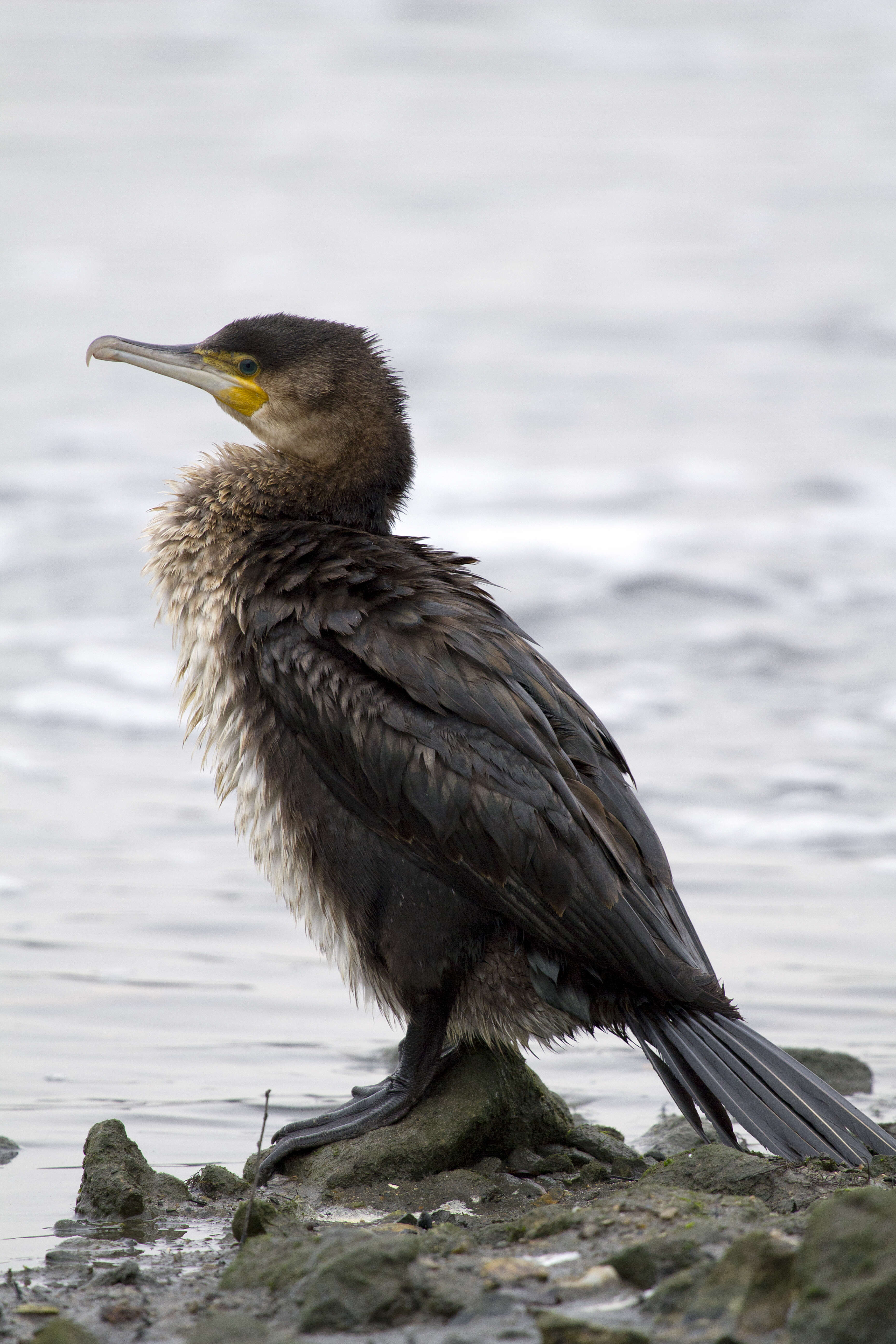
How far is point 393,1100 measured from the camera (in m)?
4.57

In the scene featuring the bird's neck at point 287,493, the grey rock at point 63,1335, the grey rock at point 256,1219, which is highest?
the bird's neck at point 287,493

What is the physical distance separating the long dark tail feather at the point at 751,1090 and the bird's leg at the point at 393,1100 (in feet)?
1.79

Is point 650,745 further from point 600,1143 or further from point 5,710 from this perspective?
point 600,1143

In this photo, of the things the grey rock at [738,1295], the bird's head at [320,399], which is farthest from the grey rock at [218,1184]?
the bird's head at [320,399]

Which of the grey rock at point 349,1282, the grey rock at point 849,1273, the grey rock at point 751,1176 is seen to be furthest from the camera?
the grey rock at point 751,1176

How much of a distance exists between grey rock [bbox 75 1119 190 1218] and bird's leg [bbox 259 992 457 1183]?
31 centimetres

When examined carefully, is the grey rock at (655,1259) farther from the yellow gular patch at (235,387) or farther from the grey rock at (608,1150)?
the yellow gular patch at (235,387)

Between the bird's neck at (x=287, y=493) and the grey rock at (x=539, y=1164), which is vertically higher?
the bird's neck at (x=287, y=493)

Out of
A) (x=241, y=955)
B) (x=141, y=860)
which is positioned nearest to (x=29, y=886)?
(x=141, y=860)

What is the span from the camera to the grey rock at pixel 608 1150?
447 cm

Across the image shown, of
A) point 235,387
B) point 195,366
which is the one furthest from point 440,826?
point 195,366

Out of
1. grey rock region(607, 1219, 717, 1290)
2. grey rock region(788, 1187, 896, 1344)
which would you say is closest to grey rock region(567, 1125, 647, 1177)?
grey rock region(607, 1219, 717, 1290)

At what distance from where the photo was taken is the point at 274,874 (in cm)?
464

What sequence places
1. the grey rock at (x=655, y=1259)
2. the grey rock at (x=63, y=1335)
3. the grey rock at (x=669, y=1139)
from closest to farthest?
the grey rock at (x=63, y=1335) < the grey rock at (x=655, y=1259) < the grey rock at (x=669, y=1139)
